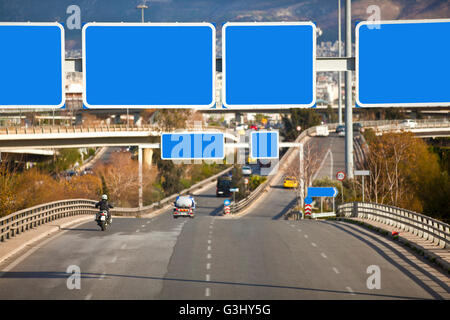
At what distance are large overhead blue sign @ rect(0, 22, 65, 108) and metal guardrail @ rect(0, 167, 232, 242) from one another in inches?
491

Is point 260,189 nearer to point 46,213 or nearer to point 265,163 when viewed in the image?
point 265,163

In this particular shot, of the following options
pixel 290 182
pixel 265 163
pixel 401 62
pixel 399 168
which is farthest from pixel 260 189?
pixel 401 62

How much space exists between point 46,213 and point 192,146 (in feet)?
60.8

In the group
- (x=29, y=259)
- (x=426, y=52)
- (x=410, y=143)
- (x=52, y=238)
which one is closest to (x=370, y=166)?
(x=410, y=143)


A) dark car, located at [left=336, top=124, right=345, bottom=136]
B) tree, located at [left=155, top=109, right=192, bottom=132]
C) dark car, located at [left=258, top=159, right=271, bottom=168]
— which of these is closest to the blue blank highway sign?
tree, located at [left=155, top=109, right=192, bottom=132]

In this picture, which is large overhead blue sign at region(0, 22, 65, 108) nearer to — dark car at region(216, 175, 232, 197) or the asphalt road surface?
the asphalt road surface

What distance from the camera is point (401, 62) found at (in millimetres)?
16078

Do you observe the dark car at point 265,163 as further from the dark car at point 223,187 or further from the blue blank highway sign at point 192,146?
the blue blank highway sign at point 192,146

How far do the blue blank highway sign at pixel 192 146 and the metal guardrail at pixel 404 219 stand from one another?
11309 mm

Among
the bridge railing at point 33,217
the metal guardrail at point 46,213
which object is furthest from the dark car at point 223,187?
the bridge railing at point 33,217

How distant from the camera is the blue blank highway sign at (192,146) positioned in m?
57.2

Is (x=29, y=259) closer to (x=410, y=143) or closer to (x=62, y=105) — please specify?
(x=62, y=105)

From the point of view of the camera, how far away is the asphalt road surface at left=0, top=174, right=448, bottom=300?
1830cm
